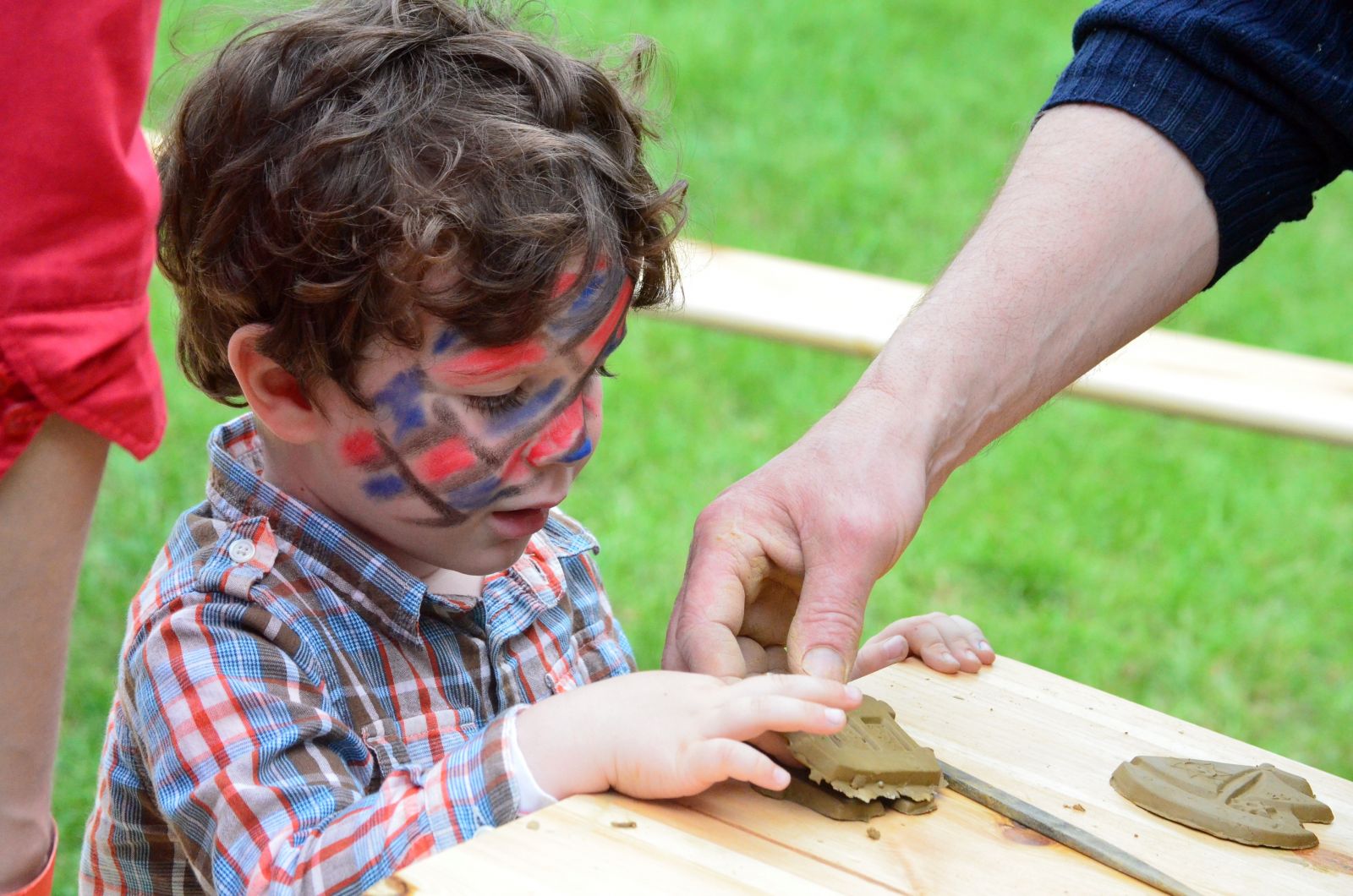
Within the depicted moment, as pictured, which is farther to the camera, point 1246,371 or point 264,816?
point 1246,371

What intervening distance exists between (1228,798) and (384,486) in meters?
1.00

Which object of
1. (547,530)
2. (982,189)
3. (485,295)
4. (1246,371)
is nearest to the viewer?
(485,295)

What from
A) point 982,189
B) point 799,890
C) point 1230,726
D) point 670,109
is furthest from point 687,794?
point 982,189

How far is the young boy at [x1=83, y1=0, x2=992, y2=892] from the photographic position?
146 cm

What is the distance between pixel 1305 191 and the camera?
208 cm

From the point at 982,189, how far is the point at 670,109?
4792 millimetres

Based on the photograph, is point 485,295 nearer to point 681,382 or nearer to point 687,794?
point 687,794

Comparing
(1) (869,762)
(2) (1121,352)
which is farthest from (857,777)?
(2) (1121,352)

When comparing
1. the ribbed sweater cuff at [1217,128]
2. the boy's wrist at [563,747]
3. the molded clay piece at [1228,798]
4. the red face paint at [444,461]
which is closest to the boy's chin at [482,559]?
the red face paint at [444,461]

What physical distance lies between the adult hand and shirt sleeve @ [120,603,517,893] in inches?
10.7

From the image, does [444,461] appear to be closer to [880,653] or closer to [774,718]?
[774,718]

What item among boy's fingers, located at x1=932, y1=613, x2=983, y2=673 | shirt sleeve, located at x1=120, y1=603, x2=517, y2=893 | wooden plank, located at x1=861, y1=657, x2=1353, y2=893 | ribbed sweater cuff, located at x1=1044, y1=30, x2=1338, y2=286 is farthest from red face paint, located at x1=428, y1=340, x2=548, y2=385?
ribbed sweater cuff, located at x1=1044, y1=30, x2=1338, y2=286

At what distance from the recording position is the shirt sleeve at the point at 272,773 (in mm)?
1369

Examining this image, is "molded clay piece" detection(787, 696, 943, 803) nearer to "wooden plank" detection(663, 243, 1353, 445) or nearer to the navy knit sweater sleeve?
the navy knit sweater sleeve
